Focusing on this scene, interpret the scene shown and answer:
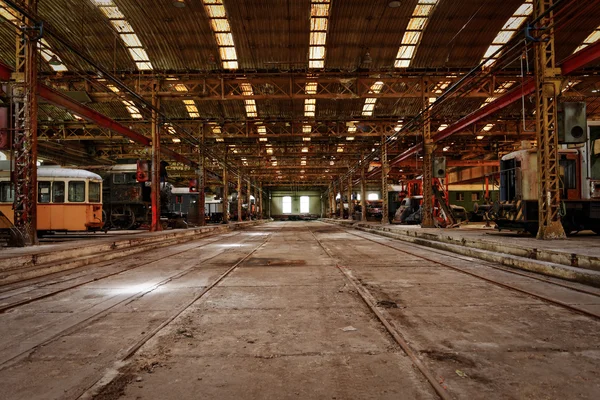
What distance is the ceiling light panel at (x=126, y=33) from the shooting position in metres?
16.8

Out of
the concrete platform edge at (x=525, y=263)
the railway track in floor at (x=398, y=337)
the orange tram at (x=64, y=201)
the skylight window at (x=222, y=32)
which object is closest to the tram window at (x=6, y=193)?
the orange tram at (x=64, y=201)

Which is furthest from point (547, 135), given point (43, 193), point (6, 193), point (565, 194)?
point (6, 193)

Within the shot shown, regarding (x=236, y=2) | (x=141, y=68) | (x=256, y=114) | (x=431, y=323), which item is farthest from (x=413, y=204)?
(x=431, y=323)

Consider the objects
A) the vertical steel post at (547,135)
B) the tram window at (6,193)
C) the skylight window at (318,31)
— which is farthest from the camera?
the skylight window at (318,31)

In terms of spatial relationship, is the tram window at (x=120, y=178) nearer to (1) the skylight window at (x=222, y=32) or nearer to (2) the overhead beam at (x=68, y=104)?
(2) the overhead beam at (x=68, y=104)

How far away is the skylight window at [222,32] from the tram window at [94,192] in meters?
8.81

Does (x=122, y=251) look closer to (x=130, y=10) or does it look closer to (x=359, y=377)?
(x=359, y=377)

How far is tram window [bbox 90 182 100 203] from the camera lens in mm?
15102

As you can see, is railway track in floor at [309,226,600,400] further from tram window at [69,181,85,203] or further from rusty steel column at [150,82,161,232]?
rusty steel column at [150,82,161,232]

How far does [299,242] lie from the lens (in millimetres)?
15008

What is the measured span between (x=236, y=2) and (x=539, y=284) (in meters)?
16.3

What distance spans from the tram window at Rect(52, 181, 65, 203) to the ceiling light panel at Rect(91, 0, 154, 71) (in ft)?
26.6

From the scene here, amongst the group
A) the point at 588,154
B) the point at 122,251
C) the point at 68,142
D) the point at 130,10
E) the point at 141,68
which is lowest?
the point at 122,251

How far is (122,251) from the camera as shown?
1127 centimetres
